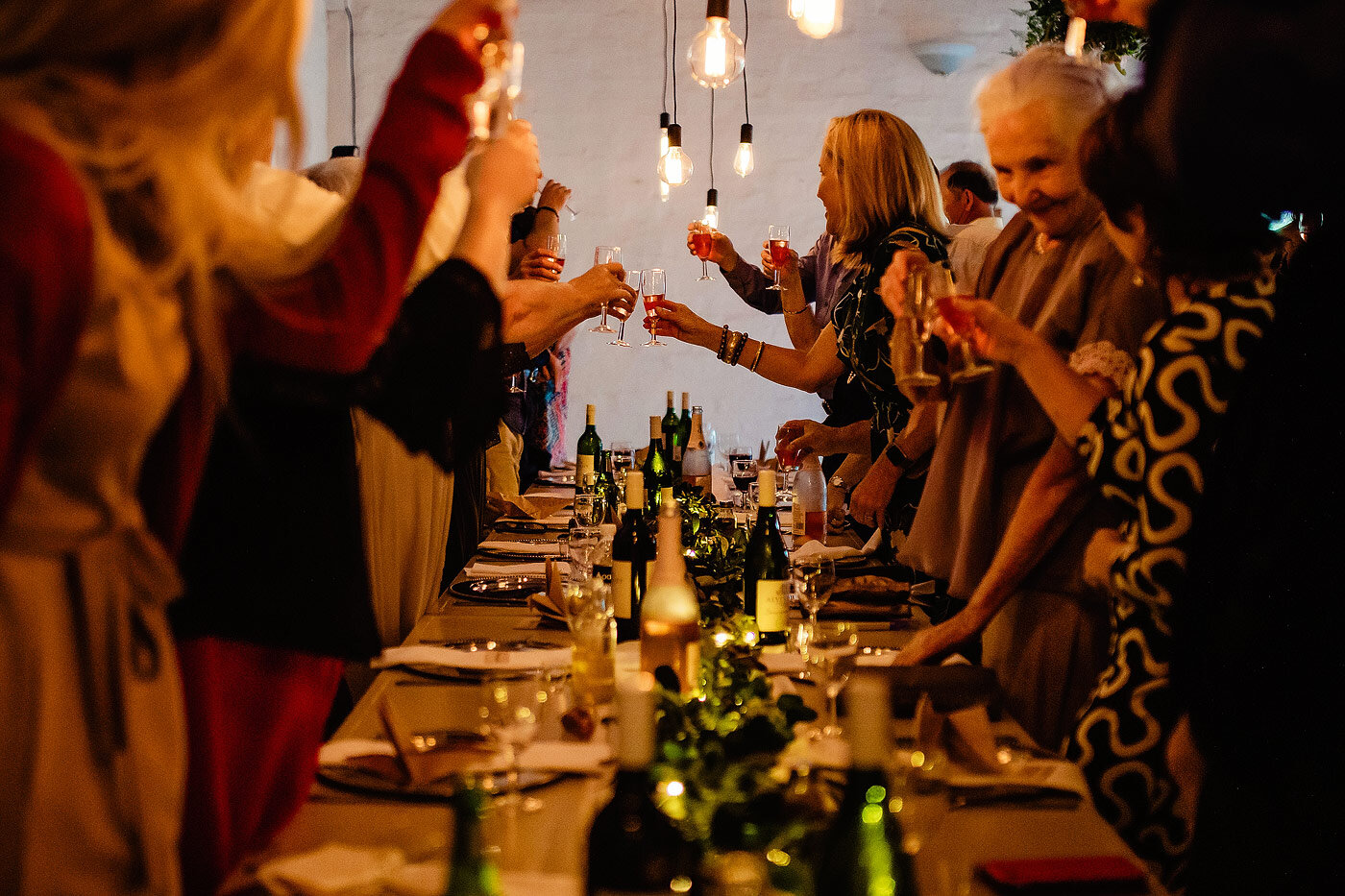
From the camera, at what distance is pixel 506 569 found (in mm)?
2525

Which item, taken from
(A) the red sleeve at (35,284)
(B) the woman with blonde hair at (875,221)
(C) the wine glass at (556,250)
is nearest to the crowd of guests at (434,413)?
(A) the red sleeve at (35,284)

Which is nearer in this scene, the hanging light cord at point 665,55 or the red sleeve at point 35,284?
the red sleeve at point 35,284

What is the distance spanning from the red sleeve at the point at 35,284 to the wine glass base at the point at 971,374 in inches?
54.2

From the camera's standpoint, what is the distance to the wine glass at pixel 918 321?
1.81 meters

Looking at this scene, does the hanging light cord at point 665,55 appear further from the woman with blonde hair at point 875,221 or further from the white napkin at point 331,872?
the white napkin at point 331,872

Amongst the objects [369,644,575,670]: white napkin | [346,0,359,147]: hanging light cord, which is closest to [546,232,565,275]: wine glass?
[369,644,575,670]: white napkin

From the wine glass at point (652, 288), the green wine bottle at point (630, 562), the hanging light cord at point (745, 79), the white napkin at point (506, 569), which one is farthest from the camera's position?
the hanging light cord at point (745, 79)

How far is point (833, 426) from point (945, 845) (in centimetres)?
269

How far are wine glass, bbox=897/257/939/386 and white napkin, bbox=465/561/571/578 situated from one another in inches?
35.0

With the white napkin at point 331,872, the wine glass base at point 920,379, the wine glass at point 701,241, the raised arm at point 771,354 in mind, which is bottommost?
the white napkin at point 331,872

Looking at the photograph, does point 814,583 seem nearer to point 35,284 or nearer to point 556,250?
point 35,284

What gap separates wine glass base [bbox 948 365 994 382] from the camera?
177cm

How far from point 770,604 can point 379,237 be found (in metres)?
1.01

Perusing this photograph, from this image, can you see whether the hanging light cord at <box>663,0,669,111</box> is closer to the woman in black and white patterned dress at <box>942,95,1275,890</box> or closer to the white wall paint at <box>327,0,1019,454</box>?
the white wall paint at <box>327,0,1019,454</box>
